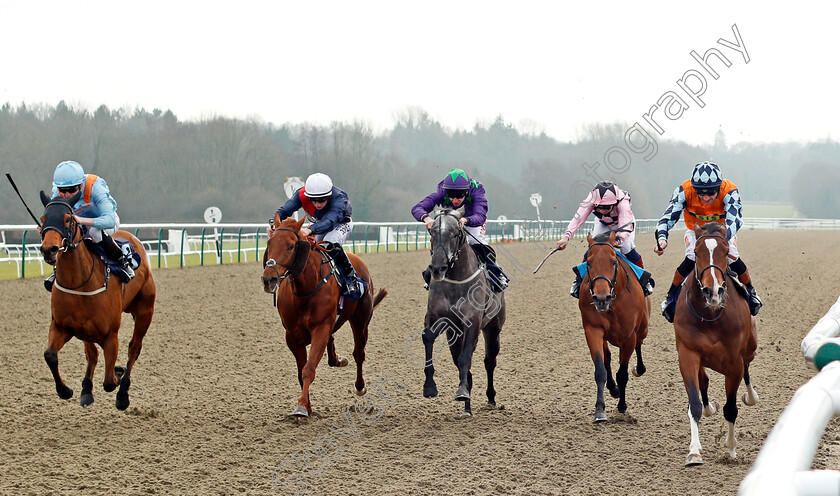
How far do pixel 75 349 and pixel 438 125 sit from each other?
47.4 metres

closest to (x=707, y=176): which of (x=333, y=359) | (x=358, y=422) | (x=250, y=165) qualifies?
(x=358, y=422)

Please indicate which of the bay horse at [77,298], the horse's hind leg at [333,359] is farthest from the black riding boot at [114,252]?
the horse's hind leg at [333,359]

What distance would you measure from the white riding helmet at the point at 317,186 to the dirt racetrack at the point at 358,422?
170 cm

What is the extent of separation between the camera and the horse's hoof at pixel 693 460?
509 centimetres

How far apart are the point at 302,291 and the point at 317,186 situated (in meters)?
0.89

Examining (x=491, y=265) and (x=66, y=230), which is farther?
(x=491, y=265)

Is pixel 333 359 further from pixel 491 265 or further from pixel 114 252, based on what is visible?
pixel 114 252

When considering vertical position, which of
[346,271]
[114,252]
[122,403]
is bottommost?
[122,403]

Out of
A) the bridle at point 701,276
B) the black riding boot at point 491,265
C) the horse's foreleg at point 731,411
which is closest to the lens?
the bridle at point 701,276

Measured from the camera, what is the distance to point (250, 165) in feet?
127

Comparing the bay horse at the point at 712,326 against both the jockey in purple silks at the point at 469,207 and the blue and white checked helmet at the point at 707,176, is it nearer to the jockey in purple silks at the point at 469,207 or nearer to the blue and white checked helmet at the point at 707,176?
the blue and white checked helmet at the point at 707,176

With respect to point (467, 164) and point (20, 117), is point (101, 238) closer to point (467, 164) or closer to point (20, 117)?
point (20, 117)

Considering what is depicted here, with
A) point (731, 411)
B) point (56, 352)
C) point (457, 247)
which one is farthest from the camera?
point (457, 247)

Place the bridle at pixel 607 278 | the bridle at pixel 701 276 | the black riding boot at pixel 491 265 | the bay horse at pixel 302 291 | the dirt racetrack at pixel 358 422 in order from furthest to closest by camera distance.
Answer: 1. the black riding boot at pixel 491 265
2. the bay horse at pixel 302 291
3. the bridle at pixel 607 278
4. the bridle at pixel 701 276
5. the dirt racetrack at pixel 358 422
